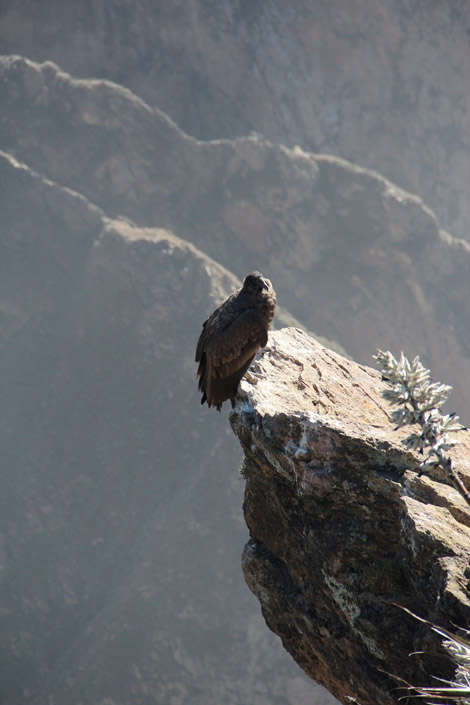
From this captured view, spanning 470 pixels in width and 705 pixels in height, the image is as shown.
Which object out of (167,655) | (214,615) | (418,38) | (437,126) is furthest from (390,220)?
(167,655)

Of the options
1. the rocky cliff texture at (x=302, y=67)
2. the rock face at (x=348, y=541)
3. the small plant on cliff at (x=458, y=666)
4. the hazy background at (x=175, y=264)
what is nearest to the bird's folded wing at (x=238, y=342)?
the rock face at (x=348, y=541)

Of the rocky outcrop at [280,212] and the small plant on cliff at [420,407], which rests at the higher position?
the rocky outcrop at [280,212]

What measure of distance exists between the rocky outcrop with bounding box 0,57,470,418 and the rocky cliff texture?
7337mm

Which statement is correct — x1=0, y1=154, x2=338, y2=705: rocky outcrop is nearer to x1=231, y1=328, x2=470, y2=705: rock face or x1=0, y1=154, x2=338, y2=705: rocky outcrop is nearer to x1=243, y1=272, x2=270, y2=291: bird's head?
x1=231, y1=328, x2=470, y2=705: rock face

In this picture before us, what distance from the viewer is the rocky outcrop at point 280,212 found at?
158 ft

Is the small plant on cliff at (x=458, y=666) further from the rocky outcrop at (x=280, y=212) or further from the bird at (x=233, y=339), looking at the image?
the rocky outcrop at (x=280, y=212)

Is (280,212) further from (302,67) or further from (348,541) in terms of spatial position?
(348,541)

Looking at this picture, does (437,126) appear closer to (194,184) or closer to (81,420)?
(194,184)

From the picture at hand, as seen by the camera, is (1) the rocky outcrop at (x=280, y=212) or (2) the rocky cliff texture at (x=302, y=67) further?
(2) the rocky cliff texture at (x=302, y=67)

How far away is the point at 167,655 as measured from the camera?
32688 mm

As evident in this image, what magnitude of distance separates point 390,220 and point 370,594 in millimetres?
48209

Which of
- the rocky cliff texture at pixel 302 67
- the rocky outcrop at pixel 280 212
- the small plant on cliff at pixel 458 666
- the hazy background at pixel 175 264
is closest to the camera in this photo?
the small plant on cliff at pixel 458 666

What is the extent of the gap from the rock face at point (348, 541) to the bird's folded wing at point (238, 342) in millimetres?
421

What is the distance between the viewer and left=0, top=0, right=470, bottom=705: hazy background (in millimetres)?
34156
